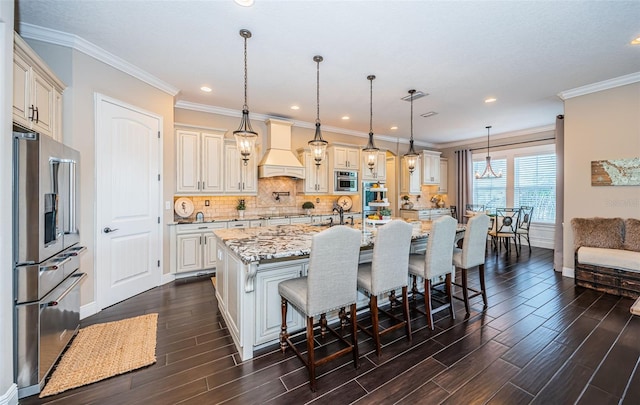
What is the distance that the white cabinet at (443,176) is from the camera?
8148 mm

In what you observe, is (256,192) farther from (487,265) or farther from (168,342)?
(487,265)

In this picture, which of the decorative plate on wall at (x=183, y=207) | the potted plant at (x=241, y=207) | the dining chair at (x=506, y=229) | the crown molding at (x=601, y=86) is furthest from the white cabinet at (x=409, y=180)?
the decorative plate on wall at (x=183, y=207)

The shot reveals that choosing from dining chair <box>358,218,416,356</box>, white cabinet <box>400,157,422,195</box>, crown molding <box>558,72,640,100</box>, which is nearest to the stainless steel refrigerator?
dining chair <box>358,218,416,356</box>

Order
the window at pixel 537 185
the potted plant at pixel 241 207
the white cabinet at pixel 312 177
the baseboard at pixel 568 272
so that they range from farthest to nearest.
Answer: the window at pixel 537 185 → the white cabinet at pixel 312 177 → the potted plant at pixel 241 207 → the baseboard at pixel 568 272

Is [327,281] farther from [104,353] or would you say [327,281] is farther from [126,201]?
[126,201]

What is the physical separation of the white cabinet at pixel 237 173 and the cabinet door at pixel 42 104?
2435 millimetres

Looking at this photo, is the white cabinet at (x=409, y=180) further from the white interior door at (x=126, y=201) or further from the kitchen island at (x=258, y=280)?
the white interior door at (x=126, y=201)

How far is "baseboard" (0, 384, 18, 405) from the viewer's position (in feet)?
5.24

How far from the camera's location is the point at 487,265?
5.01 m

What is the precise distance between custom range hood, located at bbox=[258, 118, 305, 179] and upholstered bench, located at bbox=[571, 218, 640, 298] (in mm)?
4720

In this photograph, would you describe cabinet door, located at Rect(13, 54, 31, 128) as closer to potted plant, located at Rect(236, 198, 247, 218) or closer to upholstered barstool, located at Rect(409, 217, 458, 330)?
potted plant, located at Rect(236, 198, 247, 218)

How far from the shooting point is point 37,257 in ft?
5.87

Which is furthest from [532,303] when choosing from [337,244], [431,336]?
[337,244]

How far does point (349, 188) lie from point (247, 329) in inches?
177
